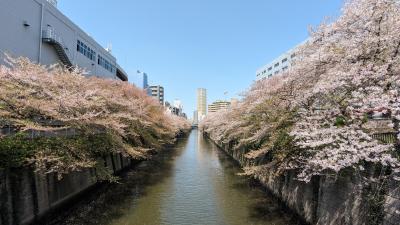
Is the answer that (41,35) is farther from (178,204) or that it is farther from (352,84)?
(352,84)

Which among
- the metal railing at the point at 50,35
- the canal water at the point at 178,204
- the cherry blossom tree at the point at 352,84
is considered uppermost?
the metal railing at the point at 50,35

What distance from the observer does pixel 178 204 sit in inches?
715

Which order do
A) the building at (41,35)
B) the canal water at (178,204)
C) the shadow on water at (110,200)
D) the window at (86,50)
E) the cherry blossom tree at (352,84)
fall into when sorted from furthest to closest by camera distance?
the window at (86,50), the building at (41,35), the canal water at (178,204), the shadow on water at (110,200), the cherry blossom tree at (352,84)

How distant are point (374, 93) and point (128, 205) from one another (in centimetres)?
1400

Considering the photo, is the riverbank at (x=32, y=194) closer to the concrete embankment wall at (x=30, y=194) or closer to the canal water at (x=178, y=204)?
the concrete embankment wall at (x=30, y=194)

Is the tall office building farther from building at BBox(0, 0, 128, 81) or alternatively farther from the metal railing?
the metal railing

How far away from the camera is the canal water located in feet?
49.7

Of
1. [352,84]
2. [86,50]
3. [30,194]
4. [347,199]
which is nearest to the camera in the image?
[352,84]

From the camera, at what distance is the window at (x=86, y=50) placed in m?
37.4

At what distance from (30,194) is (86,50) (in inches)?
1188

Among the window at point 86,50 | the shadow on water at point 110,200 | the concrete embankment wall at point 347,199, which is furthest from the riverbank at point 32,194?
the window at point 86,50

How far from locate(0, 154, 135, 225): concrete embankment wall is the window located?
78.5 ft

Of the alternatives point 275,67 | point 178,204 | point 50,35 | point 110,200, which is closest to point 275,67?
point 275,67

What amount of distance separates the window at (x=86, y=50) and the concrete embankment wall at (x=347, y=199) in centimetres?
2996
